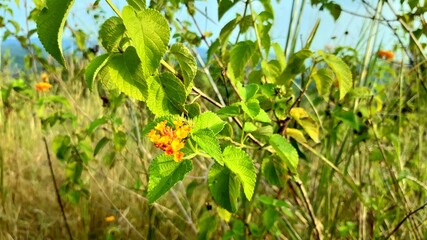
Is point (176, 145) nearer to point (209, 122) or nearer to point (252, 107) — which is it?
point (209, 122)

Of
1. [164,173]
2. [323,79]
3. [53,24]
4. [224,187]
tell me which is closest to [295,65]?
[323,79]

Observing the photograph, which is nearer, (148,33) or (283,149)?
(148,33)

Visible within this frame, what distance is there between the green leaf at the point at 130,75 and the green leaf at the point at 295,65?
0.40 metres

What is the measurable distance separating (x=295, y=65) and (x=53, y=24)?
1.79 ft

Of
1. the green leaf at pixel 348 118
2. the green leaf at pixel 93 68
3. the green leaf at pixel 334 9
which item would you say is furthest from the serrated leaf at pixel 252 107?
the green leaf at pixel 334 9

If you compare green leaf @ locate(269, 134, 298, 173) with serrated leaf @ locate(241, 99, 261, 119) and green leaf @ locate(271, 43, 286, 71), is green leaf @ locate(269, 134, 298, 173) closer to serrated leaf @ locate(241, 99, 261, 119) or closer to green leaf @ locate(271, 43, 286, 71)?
serrated leaf @ locate(241, 99, 261, 119)

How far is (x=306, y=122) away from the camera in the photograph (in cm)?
109

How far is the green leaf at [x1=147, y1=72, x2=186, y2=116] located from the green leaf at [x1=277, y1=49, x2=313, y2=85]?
1.10ft

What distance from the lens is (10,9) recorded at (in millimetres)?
2092

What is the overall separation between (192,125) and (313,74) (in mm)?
412

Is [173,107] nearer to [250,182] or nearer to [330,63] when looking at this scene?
[250,182]

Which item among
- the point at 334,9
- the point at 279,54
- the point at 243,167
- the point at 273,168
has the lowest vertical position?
the point at 273,168

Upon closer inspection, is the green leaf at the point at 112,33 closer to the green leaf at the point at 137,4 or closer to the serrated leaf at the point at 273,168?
the green leaf at the point at 137,4

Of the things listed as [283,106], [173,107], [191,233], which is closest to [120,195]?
[191,233]
